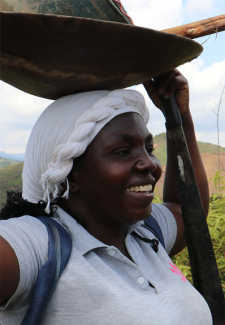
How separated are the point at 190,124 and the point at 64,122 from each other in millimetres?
950

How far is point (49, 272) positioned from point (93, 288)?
0.20 meters

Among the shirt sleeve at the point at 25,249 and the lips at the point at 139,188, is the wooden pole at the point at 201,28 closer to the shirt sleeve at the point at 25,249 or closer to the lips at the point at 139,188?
the lips at the point at 139,188

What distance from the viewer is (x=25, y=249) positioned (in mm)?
1275

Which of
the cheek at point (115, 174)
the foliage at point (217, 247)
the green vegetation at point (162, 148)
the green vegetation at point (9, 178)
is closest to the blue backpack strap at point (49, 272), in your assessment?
the cheek at point (115, 174)

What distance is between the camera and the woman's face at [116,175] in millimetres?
1518

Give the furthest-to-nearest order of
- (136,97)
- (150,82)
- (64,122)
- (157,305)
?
(150,82) < (136,97) < (64,122) < (157,305)

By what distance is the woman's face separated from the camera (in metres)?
1.52

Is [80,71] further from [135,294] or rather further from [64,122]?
[135,294]

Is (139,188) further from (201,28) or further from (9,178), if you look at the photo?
(9,178)

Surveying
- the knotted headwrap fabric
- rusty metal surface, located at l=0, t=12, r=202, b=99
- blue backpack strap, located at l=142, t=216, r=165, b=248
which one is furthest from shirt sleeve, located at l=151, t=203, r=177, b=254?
rusty metal surface, located at l=0, t=12, r=202, b=99

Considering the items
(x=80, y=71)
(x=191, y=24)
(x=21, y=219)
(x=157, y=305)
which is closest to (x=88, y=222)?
(x=21, y=219)

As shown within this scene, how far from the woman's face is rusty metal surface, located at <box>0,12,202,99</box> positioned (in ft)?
0.80

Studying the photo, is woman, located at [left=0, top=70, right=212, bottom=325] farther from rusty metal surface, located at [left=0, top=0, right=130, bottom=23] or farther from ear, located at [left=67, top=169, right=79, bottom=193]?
rusty metal surface, located at [left=0, top=0, right=130, bottom=23]

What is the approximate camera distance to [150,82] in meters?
1.97
